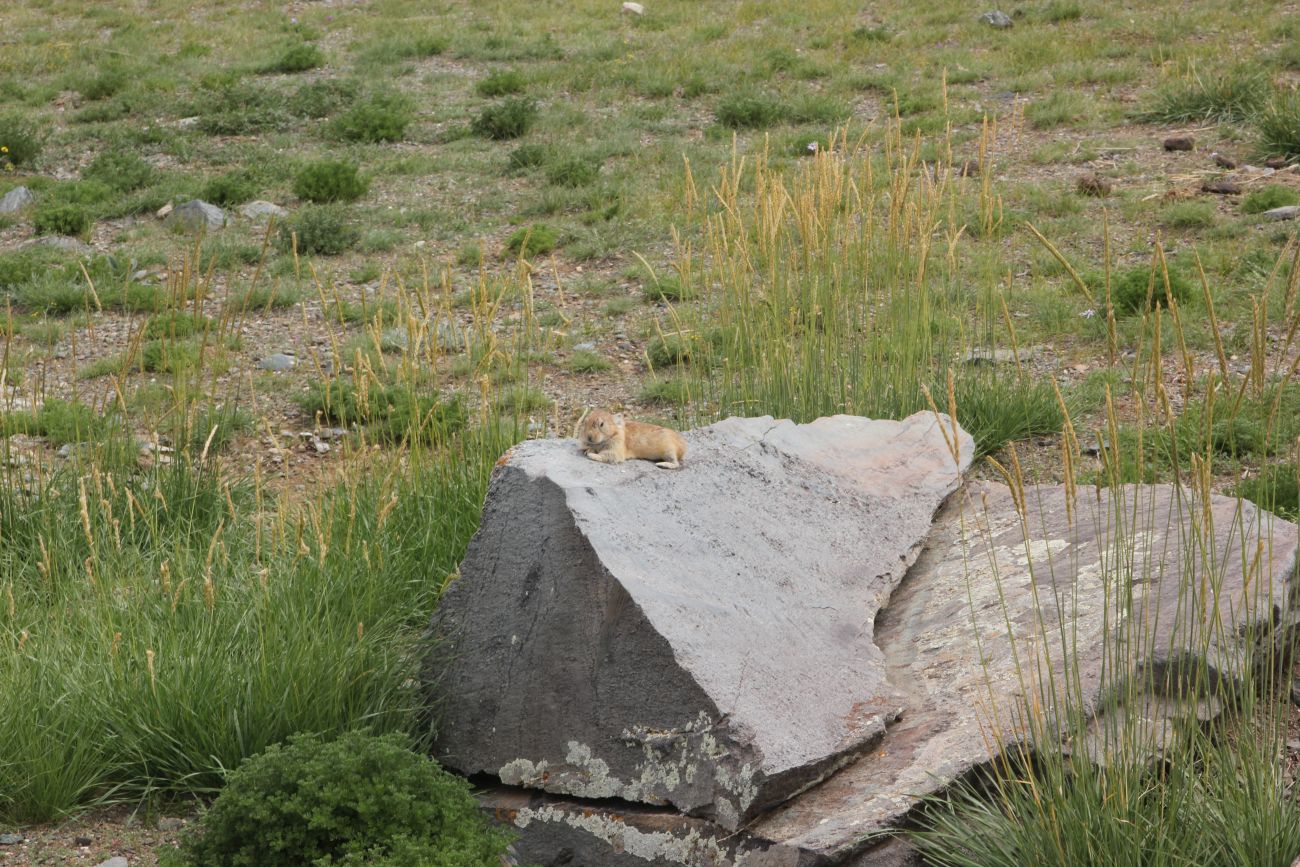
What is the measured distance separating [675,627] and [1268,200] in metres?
7.38

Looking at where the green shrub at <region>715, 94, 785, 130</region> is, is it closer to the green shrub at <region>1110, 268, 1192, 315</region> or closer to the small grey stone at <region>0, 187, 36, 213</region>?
the green shrub at <region>1110, 268, 1192, 315</region>

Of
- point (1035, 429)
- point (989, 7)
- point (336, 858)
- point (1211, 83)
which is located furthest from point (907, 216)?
point (989, 7)

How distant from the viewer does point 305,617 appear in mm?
4379

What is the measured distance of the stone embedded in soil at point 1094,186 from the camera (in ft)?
33.4

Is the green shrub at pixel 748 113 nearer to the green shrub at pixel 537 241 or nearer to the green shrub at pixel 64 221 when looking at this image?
the green shrub at pixel 537 241

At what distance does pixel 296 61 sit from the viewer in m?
15.3

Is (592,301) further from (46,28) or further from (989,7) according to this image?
(46,28)

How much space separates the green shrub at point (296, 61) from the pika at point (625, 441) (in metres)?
12.0

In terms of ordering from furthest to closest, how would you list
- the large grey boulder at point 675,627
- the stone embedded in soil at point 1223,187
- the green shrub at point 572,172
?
the green shrub at point 572,172 < the stone embedded in soil at point 1223,187 < the large grey boulder at point 675,627

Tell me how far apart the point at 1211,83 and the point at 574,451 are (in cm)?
939

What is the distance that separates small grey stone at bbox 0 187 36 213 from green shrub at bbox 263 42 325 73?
440cm

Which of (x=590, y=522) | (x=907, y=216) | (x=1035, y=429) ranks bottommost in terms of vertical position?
(x=1035, y=429)

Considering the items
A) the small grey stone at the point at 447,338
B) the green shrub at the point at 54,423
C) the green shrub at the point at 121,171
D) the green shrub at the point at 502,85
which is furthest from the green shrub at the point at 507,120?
the green shrub at the point at 54,423

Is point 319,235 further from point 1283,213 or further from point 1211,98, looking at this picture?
point 1211,98
